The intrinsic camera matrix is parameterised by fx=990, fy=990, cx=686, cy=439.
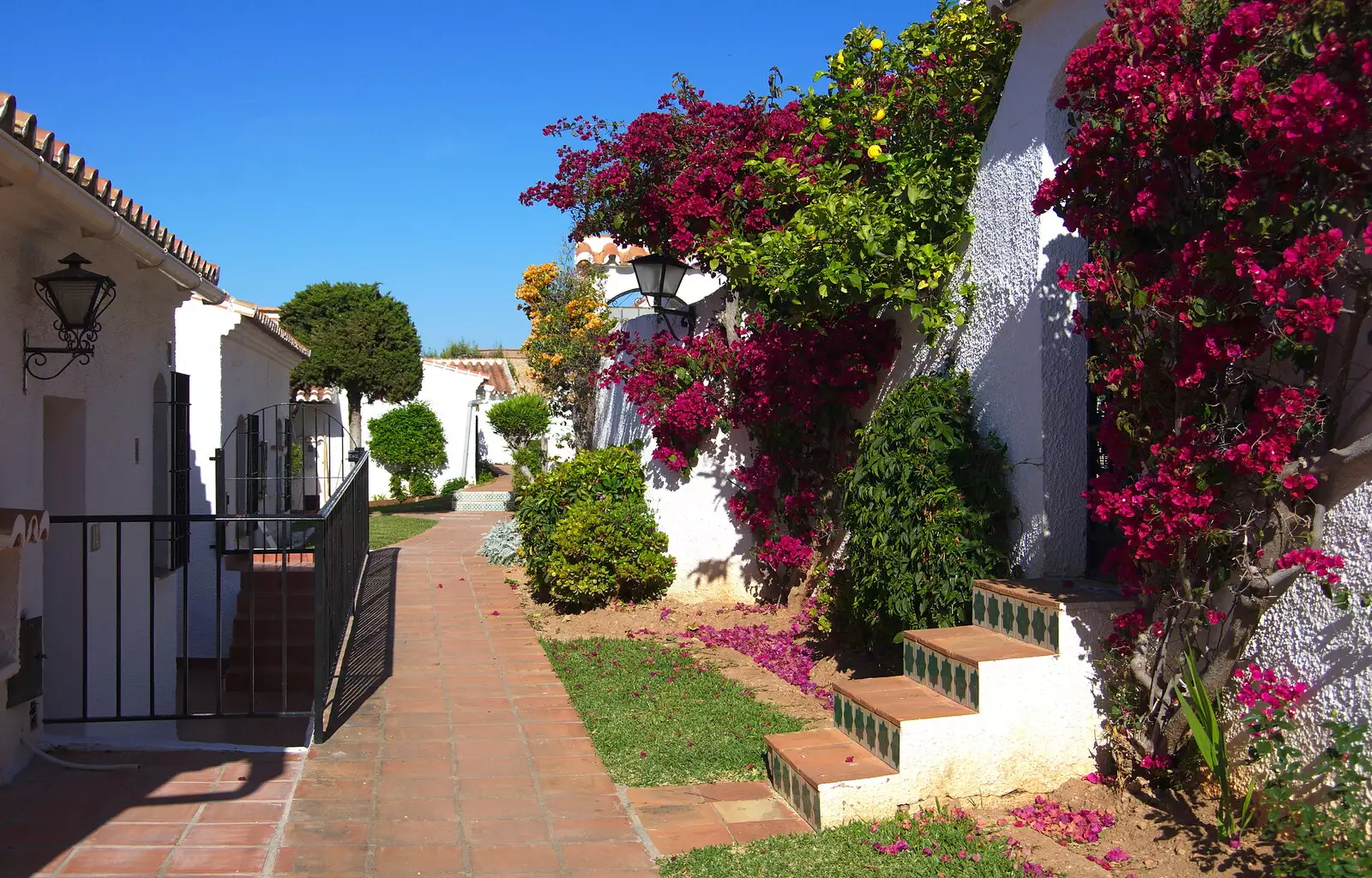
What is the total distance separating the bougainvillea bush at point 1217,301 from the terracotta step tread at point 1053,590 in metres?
0.25

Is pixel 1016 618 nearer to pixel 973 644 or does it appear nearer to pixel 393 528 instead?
pixel 973 644

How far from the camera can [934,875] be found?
353 cm

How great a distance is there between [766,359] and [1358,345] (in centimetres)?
466

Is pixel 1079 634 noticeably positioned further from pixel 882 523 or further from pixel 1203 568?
pixel 882 523

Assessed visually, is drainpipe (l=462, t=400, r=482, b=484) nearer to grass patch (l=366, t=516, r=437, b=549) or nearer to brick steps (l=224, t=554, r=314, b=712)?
grass patch (l=366, t=516, r=437, b=549)

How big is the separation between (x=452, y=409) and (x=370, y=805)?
83.1 feet

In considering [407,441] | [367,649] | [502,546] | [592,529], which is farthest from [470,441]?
[367,649]

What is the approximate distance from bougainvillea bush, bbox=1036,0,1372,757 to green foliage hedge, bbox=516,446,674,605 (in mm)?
5331

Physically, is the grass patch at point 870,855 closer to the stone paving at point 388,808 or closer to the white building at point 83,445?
the stone paving at point 388,808

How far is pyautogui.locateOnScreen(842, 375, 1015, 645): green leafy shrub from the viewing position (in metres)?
5.11

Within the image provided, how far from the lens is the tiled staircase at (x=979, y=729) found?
400 centimetres

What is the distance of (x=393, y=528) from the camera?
18.1m

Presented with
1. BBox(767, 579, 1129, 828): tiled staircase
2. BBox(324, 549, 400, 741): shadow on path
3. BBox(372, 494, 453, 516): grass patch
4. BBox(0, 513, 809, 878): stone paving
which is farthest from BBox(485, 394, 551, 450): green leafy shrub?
BBox(767, 579, 1129, 828): tiled staircase

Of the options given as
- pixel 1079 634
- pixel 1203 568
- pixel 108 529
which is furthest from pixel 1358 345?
pixel 108 529
